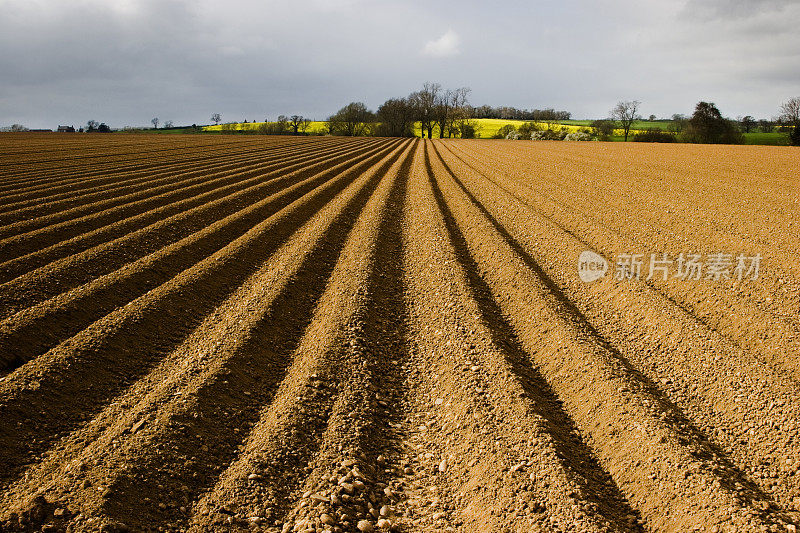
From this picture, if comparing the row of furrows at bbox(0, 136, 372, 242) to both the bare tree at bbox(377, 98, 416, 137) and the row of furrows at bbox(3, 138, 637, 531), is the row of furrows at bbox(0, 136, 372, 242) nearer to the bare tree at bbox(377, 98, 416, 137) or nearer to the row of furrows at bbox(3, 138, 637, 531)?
the row of furrows at bbox(3, 138, 637, 531)

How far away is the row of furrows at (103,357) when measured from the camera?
4.27 metres

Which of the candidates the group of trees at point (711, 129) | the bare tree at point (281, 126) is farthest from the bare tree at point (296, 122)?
the group of trees at point (711, 129)

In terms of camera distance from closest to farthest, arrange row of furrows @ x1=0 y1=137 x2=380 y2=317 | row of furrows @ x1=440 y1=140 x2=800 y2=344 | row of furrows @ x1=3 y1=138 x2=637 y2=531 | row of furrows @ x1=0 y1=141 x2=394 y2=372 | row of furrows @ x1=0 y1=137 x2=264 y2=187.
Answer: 1. row of furrows @ x1=3 y1=138 x2=637 y2=531
2. row of furrows @ x1=0 y1=141 x2=394 y2=372
3. row of furrows @ x1=440 y1=140 x2=800 y2=344
4. row of furrows @ x1=0 y1=137 x2=380 y2=317
5. row of furrows @ x1=0 y1=137 x2=264 y2=187

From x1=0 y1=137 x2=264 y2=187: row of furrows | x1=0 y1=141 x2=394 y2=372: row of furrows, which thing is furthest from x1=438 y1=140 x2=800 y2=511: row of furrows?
x1=0 y1=137 x2=264 y2=187: row of furrows

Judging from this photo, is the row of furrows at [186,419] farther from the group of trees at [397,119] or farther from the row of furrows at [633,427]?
the group of trees at [397,119]

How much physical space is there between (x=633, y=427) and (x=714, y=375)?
5.14ft

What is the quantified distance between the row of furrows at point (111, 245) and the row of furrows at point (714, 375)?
8063mm

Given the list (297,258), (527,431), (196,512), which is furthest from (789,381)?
(297,258)

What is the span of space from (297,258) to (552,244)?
Result: 517 cm

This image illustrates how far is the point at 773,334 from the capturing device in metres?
5.98

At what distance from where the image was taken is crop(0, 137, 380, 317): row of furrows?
7.39 metres

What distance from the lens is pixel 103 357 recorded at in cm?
538

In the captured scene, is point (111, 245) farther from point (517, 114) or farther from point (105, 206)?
point (517, 114)

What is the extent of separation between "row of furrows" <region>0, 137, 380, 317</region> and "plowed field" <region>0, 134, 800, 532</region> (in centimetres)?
7
